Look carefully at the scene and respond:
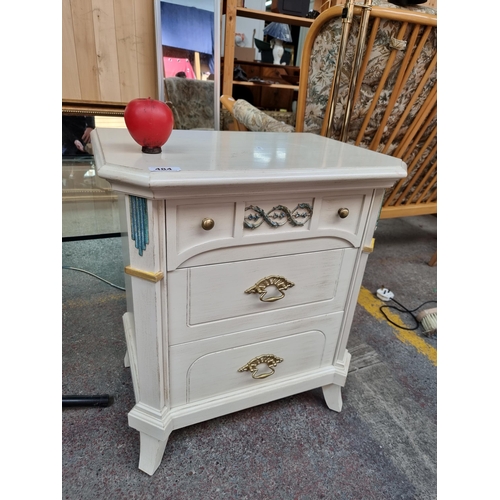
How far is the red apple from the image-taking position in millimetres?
593

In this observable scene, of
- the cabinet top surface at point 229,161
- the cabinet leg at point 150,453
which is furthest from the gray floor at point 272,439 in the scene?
the cabinet top surface at point 229,161

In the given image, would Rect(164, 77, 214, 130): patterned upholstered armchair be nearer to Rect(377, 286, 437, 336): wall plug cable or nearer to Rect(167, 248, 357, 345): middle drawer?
Rect(377, 286, 437, 336): wall plug cable

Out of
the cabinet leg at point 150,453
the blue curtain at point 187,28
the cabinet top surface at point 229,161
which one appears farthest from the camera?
the blue curtain at point 187,28


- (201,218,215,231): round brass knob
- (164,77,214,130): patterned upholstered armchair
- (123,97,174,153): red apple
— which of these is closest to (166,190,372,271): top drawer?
(201,218,215,231): round brass knob

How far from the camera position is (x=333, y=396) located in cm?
101

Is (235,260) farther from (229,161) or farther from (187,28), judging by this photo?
(187,28)

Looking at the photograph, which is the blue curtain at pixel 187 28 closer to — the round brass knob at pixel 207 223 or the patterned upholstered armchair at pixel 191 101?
the patterned upholstered armchair at pixel 191 101

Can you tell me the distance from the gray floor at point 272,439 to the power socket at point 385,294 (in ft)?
0.93

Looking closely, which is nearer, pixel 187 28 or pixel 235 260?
pixel 235 260

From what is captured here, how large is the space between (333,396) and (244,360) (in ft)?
1.17

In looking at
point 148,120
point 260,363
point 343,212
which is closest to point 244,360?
point 260,363

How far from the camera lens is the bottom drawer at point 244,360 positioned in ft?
2.52

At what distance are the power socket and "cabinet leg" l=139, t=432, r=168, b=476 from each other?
1.16 metres

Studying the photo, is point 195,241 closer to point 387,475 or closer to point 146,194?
point 146,194
